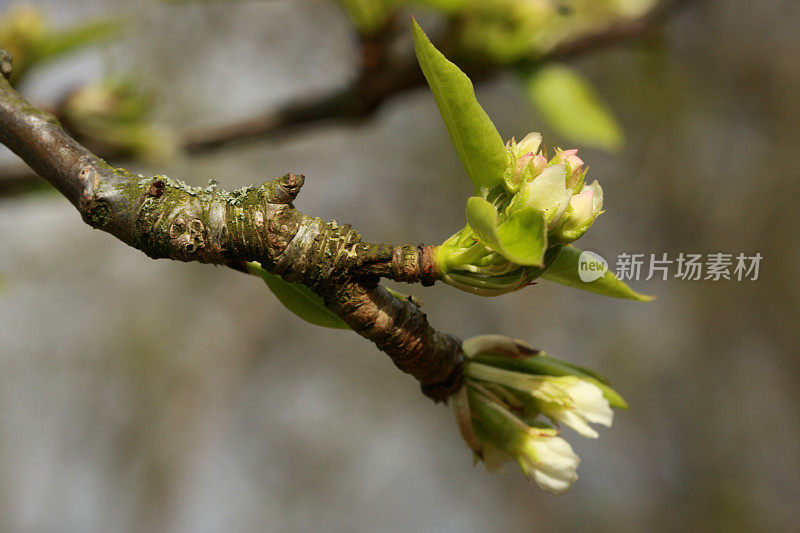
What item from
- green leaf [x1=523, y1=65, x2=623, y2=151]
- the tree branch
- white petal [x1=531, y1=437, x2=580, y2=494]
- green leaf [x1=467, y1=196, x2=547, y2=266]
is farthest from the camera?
the tree branch

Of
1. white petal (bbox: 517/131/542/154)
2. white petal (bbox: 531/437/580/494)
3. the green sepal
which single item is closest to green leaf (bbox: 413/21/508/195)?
white petal (bbox: 517/131/542/154)

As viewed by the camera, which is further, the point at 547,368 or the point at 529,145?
the point at 547,368

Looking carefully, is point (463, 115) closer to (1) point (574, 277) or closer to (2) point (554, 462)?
(1) point (574, 277)

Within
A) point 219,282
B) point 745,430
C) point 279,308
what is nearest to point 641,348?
point 745,430

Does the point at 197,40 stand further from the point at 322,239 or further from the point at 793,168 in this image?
the point at 793,168

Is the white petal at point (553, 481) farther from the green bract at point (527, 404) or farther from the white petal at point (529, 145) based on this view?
the white petal at point (529, 145)

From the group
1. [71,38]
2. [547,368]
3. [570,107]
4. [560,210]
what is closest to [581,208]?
[560,210]

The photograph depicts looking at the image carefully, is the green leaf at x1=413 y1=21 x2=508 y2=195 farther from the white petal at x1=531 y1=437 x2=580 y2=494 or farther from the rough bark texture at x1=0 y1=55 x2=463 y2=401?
the white petal at x1=531 y1=437 x2=580 y2=494

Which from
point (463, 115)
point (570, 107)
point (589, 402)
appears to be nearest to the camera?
point (463, 115)
